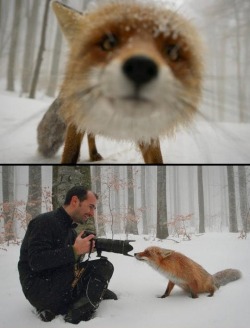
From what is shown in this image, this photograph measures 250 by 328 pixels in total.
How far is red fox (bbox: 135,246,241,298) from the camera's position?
5.81ft

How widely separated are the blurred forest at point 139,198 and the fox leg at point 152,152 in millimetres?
96

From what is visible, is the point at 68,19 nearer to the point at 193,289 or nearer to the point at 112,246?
the point at 112,246

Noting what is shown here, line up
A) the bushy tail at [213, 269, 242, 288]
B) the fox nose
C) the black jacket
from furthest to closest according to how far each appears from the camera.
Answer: the bushy tail at [213, 269, 242, 288]
the black jacket
the fox nose

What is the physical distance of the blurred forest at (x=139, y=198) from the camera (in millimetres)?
1756

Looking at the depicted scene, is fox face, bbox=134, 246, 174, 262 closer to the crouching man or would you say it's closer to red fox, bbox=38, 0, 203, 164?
the crouching man

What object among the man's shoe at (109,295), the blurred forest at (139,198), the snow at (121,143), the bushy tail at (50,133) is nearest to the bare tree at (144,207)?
the blurred forest at (139,198)

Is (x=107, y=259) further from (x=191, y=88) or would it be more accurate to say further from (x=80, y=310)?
(x=191, y=88)

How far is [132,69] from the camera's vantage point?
1.15m

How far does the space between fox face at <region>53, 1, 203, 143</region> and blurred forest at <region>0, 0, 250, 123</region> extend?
0.55 feet

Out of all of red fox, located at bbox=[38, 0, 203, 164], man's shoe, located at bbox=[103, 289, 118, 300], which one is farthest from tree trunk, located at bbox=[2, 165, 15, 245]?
red fox, located at bbox=[38, 0, 203, 164]

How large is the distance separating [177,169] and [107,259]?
49cm

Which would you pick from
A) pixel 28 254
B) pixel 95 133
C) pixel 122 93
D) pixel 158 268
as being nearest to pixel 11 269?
pixel 28 254

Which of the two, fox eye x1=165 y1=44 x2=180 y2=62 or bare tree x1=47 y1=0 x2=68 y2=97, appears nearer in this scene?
fox eye x1=165 y1=44 x2=180 y2=62

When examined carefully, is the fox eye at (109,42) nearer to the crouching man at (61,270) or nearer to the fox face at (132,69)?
the fox face at (132,69)
